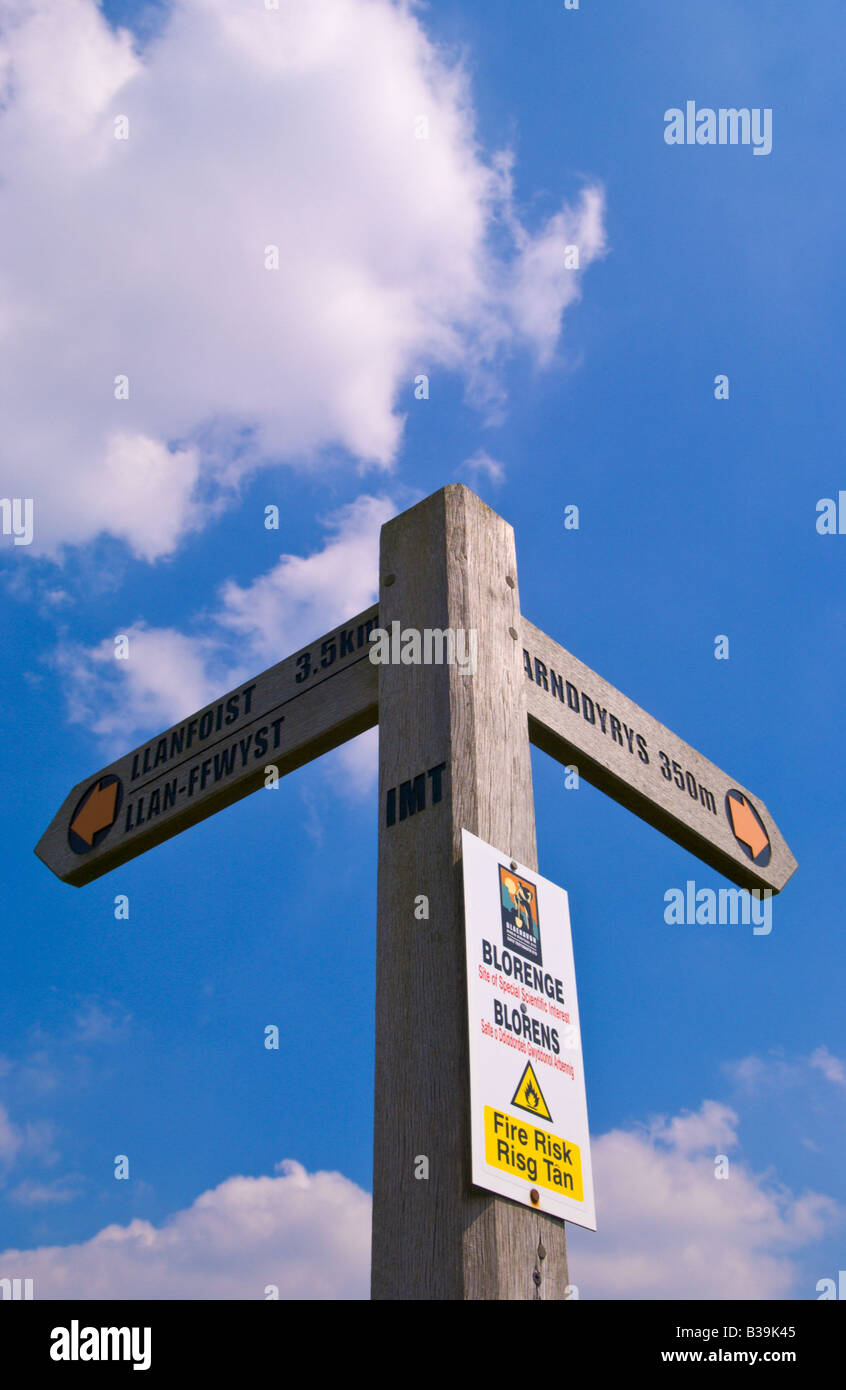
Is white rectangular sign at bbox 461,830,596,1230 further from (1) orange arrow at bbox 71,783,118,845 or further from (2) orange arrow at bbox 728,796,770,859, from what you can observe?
(1) orange arrow at bbox 71,783,118,845

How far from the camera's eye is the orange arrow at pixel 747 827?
3.75 meters

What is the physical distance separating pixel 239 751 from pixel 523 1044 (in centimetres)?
135

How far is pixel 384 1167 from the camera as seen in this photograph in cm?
223

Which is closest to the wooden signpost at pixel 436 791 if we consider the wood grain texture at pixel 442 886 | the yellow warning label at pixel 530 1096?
the wood grain texture at pixel 442 886

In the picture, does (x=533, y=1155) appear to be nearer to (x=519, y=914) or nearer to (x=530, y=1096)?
(x=530, y=1096)

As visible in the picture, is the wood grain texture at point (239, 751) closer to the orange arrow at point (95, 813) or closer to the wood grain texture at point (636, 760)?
the orange arrow at point (95, 813)

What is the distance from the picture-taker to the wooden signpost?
7.00 ft

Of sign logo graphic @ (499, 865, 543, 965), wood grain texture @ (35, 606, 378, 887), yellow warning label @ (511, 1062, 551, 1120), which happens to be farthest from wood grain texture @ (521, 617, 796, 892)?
yellow warning label @ (511, 1062, 551, 1120)

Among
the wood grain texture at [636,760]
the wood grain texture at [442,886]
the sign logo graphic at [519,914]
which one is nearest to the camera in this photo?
the wood grain texture at [442,886]

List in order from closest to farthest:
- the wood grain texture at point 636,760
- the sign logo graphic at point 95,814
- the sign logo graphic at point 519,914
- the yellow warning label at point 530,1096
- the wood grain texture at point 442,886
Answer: the wood grain texture at point 442,886 < the yellow warning label at point 530,1096 < the sign logo graphic at point 519,914 < the wood grain texture at point 636,760 < the sign logo graphic at point 95,814

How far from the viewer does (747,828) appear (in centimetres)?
380

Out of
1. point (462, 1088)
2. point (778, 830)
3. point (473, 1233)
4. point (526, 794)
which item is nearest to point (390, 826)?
point (526, 794)

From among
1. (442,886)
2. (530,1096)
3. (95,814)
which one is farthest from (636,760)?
(95,814)
